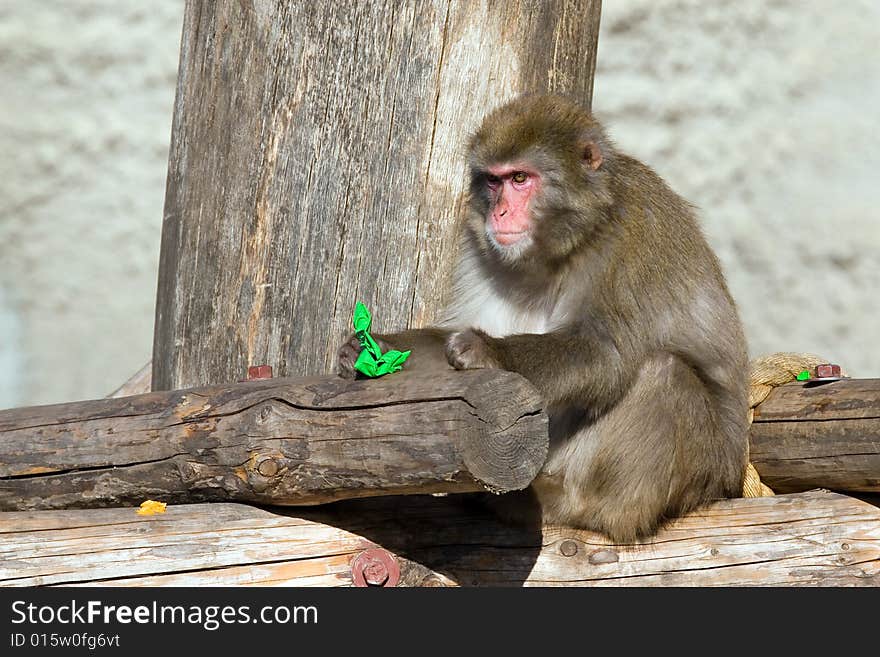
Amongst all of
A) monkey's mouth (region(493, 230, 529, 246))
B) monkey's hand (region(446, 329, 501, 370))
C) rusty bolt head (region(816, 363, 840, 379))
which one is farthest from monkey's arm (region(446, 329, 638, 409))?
rusty bolt head (region(816, 363, 840, 379))

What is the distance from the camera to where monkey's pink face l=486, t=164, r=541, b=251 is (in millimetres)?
3447

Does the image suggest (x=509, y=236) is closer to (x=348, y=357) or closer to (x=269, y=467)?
(x=348, y=357)

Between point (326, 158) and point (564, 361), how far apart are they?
820 mm

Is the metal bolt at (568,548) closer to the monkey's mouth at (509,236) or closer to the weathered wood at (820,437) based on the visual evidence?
the weathered wood at (820,437)

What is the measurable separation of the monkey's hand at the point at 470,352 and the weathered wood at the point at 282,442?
21 centimetres

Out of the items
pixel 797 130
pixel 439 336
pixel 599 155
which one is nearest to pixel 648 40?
pixel 797 130

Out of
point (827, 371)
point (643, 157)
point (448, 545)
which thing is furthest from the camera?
point (643, 157)

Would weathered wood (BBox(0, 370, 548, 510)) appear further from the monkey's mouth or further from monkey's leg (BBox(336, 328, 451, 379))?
the monkey's mouth

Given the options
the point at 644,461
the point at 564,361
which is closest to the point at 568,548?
the point at 644,461

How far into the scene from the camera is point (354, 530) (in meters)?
3.06

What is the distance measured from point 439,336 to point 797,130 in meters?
3.66

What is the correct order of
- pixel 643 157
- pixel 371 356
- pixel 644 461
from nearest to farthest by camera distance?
pixel 371 356 → pixel 644 461 → pixel 643 157

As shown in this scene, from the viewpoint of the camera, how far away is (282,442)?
2830 mm
